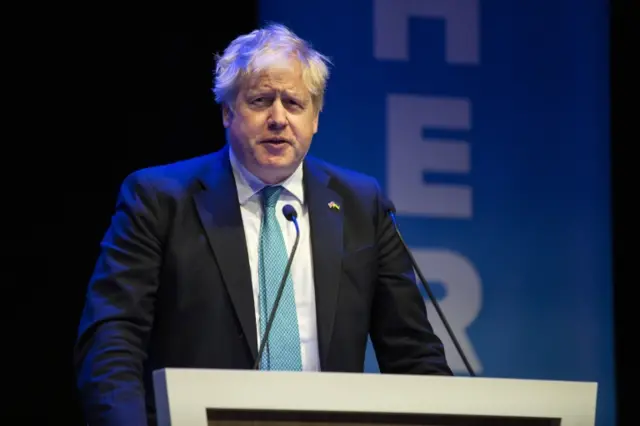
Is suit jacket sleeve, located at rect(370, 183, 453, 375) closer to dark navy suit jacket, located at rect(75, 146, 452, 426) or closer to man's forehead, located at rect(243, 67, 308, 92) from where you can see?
dark navy suit jacket, located at rect(75, 146, 452, 426)

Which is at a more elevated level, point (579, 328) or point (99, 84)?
point (99, 84)

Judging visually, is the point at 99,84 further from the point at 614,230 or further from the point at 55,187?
the point at 614,230

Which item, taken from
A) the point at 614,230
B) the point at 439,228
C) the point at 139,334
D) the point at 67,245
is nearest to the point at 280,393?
the point at 139,334

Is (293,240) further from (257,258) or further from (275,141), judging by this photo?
(275,141)

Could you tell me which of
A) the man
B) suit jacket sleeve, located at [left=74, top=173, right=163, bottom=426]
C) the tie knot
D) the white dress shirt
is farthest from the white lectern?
the tie knot

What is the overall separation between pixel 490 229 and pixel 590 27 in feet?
2.98

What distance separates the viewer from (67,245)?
3.87 metres

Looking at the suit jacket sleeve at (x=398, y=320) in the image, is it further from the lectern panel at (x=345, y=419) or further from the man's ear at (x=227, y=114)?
the lectern panel at (x=345, y=419)

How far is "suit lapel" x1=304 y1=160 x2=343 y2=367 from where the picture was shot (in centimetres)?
280

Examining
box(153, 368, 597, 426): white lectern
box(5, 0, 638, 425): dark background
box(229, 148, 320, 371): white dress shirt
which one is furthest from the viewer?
box(5, 0, 638, 425): dark background

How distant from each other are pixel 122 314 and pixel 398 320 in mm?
742

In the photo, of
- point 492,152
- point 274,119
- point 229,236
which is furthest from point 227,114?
point 492,152

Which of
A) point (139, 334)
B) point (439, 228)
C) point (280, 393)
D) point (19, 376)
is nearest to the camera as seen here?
point (280, 393)

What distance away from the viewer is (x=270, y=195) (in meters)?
2.93
